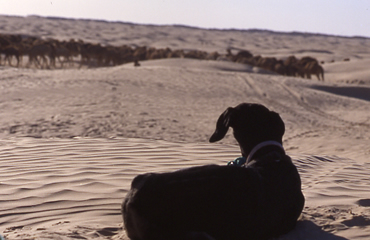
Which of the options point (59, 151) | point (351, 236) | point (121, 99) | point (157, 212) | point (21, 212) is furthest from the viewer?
point (121, 99)

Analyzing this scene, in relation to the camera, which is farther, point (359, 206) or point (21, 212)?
point (359, 206)

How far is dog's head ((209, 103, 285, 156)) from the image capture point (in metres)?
3.74

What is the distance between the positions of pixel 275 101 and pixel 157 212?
1322cm

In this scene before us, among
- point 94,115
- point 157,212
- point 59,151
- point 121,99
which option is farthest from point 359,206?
point 121,99

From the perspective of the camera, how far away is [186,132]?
396 inches

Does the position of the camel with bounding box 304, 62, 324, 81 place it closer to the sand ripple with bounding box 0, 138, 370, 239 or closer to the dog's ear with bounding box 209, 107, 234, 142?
the sand ripple with bounding box 0, 138, 370, 239

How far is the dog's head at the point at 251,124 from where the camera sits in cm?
374

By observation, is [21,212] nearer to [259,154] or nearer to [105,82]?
[259,154]

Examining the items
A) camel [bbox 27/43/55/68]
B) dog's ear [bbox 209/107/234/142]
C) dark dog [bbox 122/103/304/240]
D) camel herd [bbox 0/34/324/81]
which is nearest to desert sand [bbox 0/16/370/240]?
dark dog [bbox 122/103/304/240]

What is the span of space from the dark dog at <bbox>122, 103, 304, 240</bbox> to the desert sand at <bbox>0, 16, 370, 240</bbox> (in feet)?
0.85

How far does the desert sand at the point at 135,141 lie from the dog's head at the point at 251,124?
2.15 ft

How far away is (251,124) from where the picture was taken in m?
3.75

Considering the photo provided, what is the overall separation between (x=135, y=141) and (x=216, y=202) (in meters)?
4.50

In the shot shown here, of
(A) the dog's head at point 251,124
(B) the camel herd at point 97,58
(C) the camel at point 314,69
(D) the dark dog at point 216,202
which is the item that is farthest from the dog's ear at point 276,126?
(C) the camel at point 314,69
